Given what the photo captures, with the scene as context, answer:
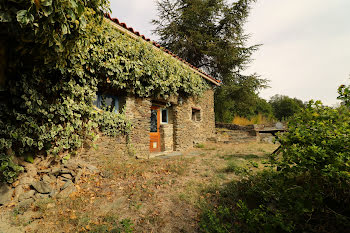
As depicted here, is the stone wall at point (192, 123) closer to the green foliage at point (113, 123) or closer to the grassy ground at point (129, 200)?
the green foliage at point (113, 123)

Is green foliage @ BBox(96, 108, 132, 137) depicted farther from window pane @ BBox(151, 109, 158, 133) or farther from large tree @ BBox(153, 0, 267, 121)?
large tree @ BBox(153, 0, 267, 121)

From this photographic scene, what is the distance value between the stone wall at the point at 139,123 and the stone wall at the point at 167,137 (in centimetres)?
134

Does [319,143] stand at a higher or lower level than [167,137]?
higher

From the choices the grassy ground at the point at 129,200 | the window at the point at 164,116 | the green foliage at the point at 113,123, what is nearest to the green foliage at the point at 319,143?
the grassy ground at the point at 129,200

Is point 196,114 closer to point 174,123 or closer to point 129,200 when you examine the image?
point 174,123

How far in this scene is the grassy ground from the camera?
2613mm

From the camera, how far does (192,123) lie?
28.9ft

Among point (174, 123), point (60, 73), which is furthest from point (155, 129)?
point (60, 73)

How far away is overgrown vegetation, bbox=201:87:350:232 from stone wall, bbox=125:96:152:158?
11.7ft

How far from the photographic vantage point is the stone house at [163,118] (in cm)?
574

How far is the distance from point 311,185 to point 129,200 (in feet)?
10.1

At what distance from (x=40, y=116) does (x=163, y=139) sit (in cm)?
459

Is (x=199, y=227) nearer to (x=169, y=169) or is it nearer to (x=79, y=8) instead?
(x=169, y=169)

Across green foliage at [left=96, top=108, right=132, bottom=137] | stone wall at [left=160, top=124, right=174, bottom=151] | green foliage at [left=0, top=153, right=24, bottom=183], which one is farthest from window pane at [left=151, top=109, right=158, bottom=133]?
green foliage at [left=0, top=153, right=24, bottom=183]
